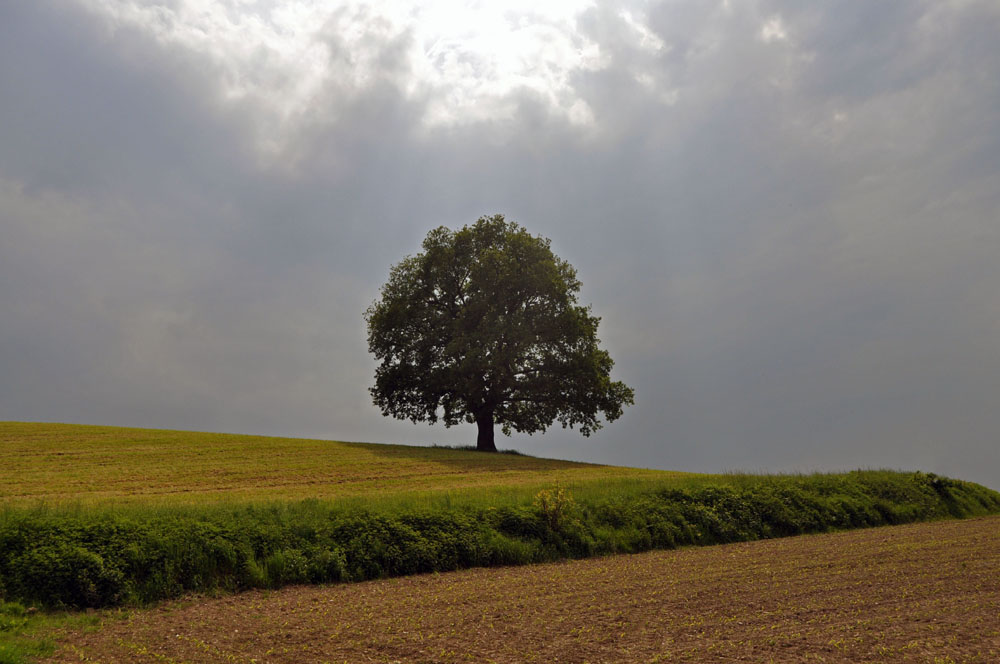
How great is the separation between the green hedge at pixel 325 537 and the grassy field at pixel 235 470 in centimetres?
314

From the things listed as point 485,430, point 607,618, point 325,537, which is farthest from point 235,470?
point 607,618

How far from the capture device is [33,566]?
12.5 meters

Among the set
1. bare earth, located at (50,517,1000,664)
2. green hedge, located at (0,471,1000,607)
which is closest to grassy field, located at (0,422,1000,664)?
green hedge, located at (0,471,1000,607)

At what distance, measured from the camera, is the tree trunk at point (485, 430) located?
47250 mm

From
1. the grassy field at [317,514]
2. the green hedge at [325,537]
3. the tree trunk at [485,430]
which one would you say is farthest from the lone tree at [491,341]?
the green hedge at [325,537]

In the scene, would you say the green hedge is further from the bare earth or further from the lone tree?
the lone tree

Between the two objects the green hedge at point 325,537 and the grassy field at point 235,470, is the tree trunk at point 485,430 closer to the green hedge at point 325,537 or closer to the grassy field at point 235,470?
the grassy field at point 235,470

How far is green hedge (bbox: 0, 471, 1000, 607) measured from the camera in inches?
507

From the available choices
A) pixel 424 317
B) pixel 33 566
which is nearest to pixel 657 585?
pixel 33 566

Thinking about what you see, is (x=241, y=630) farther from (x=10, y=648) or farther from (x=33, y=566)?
(x=33, y=566)

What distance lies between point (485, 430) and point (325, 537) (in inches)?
1258

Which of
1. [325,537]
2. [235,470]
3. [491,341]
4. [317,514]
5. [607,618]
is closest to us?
[607,618]

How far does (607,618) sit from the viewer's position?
437 inches

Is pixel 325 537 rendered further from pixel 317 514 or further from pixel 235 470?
pixel 235 470
